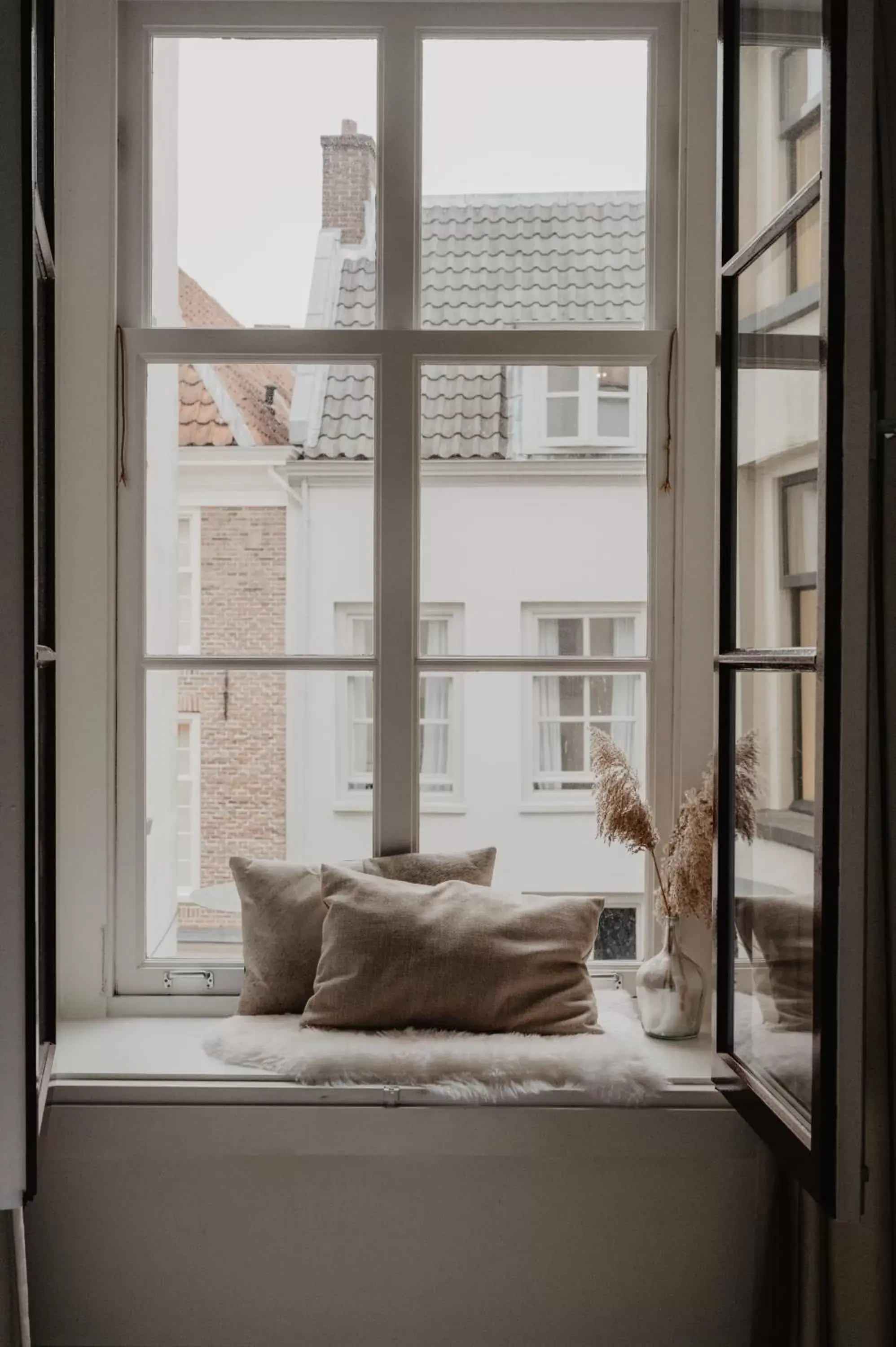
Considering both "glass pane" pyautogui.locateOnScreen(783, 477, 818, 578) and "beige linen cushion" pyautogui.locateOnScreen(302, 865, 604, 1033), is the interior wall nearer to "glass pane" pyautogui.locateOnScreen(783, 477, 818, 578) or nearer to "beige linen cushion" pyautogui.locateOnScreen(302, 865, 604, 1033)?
A: "beige linen cushion" pyautogui.locateOnScreen(302, 865, 604, 1033)

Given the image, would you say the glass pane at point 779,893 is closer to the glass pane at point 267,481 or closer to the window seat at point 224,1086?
the window seat at point 224,1086

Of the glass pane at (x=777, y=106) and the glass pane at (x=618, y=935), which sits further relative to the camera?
the glass pane at (x=618, y=935)

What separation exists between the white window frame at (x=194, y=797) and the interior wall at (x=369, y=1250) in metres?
0.56

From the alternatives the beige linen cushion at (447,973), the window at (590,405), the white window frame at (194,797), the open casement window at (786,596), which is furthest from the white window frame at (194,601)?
the open casement window at (786,596)

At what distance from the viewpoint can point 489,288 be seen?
2338 millimetres

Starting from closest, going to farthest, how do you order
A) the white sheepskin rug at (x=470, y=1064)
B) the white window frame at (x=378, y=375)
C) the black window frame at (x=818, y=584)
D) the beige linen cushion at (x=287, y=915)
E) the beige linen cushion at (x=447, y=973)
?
the black window frame at (x=818, y=584), the white sheepskin rug at (x=470, y=1064), the beige linen cushion at (x=447, y=973), the beige linen cushion at (x=287, y=915), the white window frame at (x=378, y=375)

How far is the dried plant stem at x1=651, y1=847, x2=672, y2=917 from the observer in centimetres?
218

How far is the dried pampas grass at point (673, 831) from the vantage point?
2.09 metres

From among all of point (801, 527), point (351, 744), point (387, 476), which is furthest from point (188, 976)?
point (801, 527)

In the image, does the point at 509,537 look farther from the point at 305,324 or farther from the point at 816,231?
the point at 816,231

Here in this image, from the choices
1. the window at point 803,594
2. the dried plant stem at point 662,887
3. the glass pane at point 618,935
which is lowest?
the glass pane at point 618,935

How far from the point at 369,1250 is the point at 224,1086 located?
1.41ft

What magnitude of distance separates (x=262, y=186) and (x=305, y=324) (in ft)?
1.04

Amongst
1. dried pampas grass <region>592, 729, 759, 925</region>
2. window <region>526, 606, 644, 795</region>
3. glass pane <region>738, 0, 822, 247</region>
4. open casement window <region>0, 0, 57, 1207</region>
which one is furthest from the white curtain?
open casement window <region>0, 0, 57, 1207</region>
